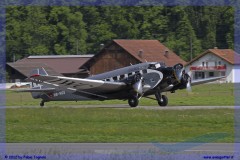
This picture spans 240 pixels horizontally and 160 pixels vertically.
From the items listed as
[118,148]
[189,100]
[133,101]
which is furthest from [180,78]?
[118,148]

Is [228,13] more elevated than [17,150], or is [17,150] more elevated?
[228,13]

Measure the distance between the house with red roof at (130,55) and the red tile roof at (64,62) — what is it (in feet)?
18.4

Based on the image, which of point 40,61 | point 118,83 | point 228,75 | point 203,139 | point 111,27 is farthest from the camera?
point 40,61

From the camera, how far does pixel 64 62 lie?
6166 cm

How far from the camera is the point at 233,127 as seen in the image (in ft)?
69.6

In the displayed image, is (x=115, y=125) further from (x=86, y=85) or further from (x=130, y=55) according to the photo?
(x=130, y=55)

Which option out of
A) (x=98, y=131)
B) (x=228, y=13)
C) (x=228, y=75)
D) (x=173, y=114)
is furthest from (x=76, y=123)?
(x=228, y=75)

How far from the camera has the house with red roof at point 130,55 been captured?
129 feet

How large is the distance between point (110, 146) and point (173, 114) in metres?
10.3

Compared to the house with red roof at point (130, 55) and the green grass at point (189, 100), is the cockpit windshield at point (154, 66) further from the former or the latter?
the green grass at point (189, 100)

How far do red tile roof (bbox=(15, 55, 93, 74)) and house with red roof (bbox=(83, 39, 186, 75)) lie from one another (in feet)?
18.4

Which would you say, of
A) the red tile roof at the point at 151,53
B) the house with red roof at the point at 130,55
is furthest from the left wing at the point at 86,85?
the red tile roof at the point at 151,53

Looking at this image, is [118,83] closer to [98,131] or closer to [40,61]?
[98,131]

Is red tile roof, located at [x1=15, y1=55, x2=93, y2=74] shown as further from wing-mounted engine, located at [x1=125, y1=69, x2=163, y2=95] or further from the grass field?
the grass field
